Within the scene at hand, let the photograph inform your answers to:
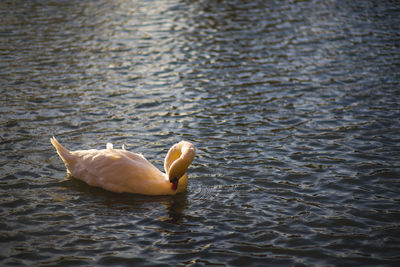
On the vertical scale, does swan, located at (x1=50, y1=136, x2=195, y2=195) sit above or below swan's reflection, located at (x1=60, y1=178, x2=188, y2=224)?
above

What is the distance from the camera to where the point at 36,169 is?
8.75 metres

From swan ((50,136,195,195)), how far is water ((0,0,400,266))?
0.19 m

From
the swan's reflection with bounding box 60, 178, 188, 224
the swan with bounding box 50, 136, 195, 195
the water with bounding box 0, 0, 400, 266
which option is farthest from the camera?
the swan with bounding box 50, 136, 195, 195

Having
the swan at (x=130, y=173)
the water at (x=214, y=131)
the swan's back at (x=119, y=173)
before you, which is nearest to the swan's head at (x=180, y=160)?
the swan at (x=130, y=173)

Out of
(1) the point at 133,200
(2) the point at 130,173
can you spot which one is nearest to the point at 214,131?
(2) the point at 130,173

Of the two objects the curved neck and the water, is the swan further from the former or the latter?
the water

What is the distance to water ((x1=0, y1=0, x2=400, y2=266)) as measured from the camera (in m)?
6.72

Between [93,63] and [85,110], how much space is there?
3543 millimetres

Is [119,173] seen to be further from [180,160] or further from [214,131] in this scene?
[214,131]

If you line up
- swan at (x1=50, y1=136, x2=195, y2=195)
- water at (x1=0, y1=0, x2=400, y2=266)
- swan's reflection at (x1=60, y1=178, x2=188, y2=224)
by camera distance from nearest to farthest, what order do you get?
water at (x1=0, y1=0, x2=400, y2=266) < swan's reflection at (x1=60, y1=178, x2=188, y2=224) < swan at (x1=50, y1=136, x2=195, y2=195)

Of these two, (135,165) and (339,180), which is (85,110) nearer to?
(135,165)

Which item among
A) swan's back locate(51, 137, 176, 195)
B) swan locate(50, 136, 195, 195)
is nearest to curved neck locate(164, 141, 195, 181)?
swan locate(50, 136, 195, 195)

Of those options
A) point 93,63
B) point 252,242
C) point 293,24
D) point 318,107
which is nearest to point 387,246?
point 252,242

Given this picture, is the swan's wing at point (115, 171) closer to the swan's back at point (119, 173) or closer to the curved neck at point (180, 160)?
the swan's back at point (119, 173)
